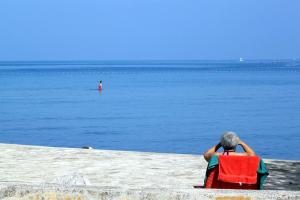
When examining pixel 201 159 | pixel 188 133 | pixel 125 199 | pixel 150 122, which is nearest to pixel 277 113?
pixel 150 122

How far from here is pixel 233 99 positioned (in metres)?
57.1

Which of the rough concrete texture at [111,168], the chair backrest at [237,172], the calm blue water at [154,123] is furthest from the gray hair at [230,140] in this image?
the calm blue water at [154,123]

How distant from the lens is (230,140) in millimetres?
7152

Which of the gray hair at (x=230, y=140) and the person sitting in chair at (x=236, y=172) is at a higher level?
the gray hair at (x=230, y=140)

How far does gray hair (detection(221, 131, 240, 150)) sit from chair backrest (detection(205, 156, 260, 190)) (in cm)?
18

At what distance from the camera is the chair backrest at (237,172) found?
6.97 meters

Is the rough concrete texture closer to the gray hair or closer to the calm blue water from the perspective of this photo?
the gray hair

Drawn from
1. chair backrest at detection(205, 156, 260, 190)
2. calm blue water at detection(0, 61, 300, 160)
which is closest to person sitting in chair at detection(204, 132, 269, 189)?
chair backrest at detection(205, 156, 260, 190)

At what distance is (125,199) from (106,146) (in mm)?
23104

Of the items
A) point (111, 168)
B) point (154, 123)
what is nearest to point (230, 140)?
point (111, 168)

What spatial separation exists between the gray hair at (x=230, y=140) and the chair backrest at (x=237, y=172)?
0.18m

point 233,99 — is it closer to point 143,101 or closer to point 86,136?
point 143,101

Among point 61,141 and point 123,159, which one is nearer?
point 123,159

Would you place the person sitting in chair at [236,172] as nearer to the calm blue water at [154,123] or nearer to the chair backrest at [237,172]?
the chair backrest at [237,172]
